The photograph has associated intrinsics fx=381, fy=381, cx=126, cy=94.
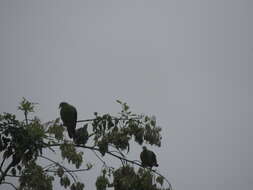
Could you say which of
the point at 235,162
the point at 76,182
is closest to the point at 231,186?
the point at 235,162

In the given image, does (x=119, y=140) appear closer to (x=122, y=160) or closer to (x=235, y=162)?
(x=122, y=160)

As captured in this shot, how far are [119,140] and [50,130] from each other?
0.56 meters

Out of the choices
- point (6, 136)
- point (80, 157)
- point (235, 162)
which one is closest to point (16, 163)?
point (6, 136)

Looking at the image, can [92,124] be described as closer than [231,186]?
Yes

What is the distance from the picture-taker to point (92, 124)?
3121mm

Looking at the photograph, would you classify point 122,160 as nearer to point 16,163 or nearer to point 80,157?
point 80,157

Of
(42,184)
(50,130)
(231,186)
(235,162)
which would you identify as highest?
(235,162)

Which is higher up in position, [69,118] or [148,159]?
[69,118]

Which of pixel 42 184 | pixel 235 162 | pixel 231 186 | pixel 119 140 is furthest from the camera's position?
pixel 235 162

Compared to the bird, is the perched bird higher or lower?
higher

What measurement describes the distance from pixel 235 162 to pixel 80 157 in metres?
81.8

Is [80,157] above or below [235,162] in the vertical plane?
below

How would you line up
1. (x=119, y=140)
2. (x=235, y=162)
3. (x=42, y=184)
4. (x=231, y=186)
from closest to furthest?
(x=42, y=184) < (x=119, y=140) < (x=231, y=186) < (x=235, y=162)

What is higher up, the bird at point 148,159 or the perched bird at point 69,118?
the perched bird at point 69,118
